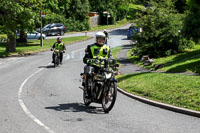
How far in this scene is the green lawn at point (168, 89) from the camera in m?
10.4

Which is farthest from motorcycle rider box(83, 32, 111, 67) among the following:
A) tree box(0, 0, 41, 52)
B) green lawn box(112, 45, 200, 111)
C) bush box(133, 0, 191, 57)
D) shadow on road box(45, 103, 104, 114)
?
tree box(0, 0, 41, 52)

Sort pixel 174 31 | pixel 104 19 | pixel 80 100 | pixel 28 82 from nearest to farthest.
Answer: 1. pixel 80 100
2. pixel 28 82
3. pixel 174 31
4. pixel 104 19

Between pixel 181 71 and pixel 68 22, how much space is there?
5275 cm

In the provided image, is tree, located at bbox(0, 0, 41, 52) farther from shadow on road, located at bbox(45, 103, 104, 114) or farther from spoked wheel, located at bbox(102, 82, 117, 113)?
spoked wheel, located at bbox(102, 82, 117, 113)

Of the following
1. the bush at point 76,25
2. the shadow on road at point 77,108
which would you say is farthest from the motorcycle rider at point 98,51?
the bush at point 76,25

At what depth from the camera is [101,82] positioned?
9898 millimetres

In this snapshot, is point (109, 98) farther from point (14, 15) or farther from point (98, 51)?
point (14, 15)

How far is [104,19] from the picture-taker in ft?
278

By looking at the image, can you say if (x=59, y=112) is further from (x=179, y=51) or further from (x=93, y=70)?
(x=179, y=51)

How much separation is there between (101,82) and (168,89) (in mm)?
3066

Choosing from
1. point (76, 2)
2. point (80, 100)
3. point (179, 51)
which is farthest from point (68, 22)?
point (80, 100)

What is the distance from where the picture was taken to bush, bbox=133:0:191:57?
2734 cm

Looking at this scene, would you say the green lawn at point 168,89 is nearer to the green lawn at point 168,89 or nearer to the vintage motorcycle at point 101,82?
the green lawn at point 168,89

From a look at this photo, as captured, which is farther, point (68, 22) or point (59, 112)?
point (68, 22)
